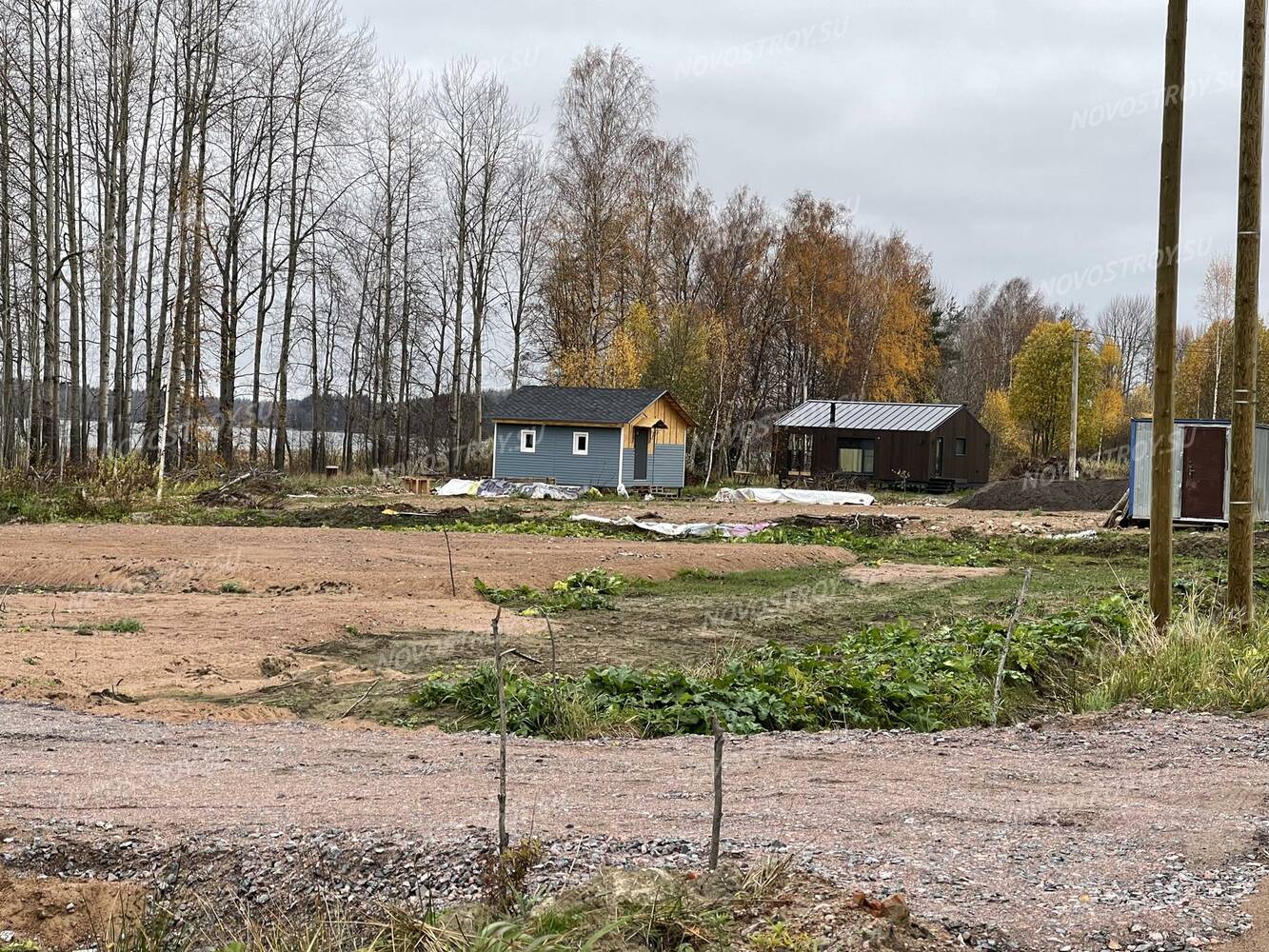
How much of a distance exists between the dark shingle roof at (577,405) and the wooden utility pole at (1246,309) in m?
29.9

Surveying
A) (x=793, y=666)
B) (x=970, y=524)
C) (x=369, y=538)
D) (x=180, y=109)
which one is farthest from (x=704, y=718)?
(x=180, y=109)

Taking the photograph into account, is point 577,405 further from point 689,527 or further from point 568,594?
point 568,594

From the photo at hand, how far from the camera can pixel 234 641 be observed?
12953 mm

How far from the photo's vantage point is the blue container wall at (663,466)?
4284cm

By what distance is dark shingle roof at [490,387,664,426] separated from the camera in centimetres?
4172

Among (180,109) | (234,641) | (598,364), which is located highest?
(180,109)

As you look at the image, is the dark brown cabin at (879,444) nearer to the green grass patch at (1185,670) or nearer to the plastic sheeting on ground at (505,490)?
the plastic sheeting on ground at (505,490)

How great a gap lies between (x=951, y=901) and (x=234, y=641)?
1002 centimetres

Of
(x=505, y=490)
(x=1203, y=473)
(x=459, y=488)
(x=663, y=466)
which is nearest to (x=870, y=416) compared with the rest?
(x=663, y=466)

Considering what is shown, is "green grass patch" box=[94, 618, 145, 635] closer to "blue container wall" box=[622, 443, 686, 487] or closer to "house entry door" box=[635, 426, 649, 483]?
"blue container wall" box=[622, 443, 686, 487]

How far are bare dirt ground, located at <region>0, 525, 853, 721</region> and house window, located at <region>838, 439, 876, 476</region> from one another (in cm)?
2702

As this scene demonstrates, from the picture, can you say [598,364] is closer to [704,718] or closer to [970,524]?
[970,524]

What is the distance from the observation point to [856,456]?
1983 inches

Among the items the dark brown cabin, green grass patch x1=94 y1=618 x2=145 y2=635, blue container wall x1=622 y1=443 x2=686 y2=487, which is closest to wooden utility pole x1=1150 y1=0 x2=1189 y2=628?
green grass patch x1=94 y1=618 x2=145 y2=635
